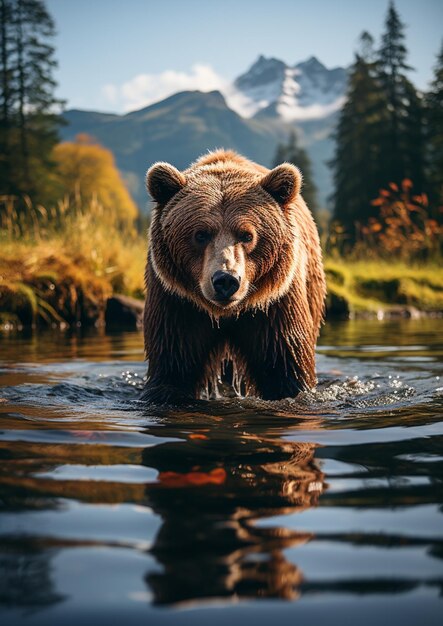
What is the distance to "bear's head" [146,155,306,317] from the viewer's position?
4520 millimetres

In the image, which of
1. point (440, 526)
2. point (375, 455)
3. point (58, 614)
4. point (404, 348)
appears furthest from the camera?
point (404, 348)

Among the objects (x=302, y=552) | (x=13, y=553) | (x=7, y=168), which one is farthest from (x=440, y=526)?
(x=7, y=168)

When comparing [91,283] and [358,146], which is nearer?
[91,283]

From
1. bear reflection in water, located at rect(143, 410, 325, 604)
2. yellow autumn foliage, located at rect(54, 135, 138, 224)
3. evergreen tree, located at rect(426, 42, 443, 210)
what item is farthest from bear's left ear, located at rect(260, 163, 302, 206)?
yellow autumn foliage, located at rect(54, 135, 138, 224)

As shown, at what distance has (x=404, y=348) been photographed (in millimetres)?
8164

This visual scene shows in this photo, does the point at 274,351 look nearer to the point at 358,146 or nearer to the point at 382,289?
the point at 382,289

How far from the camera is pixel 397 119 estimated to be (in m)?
35.8

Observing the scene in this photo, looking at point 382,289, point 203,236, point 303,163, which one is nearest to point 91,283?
point 382,289

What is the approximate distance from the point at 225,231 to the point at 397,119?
33209mm

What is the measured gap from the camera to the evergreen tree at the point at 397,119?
35.1 metres

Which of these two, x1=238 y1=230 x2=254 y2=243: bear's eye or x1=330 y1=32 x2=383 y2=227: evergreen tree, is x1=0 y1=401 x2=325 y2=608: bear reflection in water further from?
x1=330 y1=32 x2=383 y2=227: evergreen tree

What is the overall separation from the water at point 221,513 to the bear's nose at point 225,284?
62cm

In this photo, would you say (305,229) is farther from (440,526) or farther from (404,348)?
(440,526)

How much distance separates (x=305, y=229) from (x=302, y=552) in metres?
3.89
